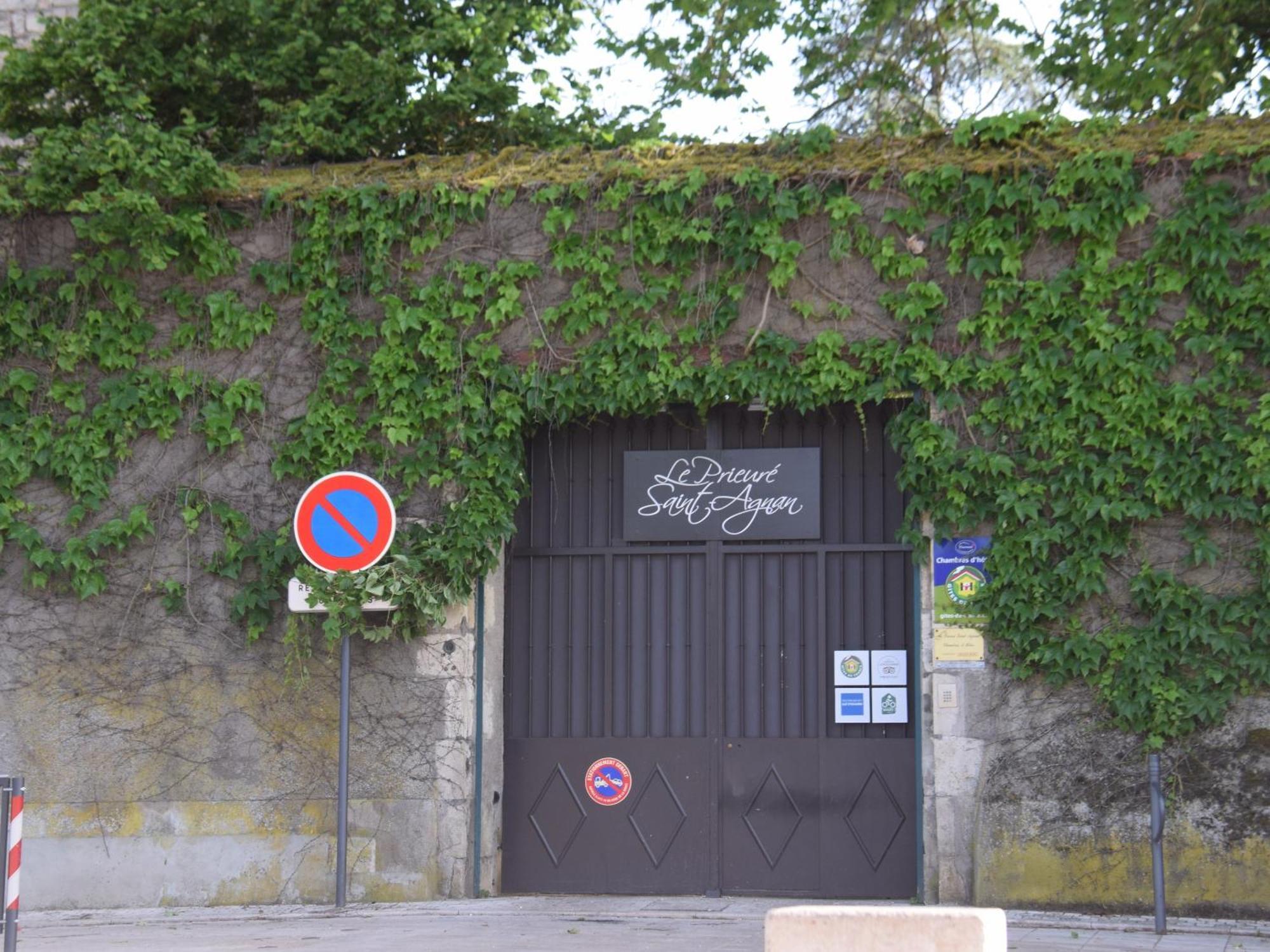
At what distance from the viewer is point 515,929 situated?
8.66 m

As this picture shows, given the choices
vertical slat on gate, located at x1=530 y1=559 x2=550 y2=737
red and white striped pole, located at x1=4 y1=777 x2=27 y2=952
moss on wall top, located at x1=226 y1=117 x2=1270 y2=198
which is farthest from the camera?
vertical slat on gate, located at x1=530 y1=559 x2=550 y2=737

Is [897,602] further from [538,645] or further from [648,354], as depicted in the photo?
[538,645]

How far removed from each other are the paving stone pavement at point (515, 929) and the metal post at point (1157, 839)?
0.12 m

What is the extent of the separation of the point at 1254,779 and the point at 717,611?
131 inches

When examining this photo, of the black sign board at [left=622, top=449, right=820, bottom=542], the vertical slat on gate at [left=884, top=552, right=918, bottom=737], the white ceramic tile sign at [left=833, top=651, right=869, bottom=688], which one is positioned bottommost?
the white ceramic tile sign at [left=833, top=651, right=869, bottom=688]

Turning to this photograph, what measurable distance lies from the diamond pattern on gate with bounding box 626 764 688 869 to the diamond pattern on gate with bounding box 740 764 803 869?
444 mm

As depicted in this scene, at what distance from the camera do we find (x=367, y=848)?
32.4 ft

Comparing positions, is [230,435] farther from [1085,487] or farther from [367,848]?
[1085,487]

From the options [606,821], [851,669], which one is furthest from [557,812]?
[851,669]

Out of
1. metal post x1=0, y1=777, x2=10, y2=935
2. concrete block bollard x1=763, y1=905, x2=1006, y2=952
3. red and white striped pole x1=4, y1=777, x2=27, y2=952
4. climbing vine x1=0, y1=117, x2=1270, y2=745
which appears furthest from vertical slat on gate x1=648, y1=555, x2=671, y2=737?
concrete block bollard x1=763, y1=905, x2=1006, y2=952

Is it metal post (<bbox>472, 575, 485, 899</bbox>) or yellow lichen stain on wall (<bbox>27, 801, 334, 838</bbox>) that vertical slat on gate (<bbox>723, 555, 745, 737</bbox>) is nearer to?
metal post (<bbox>472, 575, 485, 899</bbox>)

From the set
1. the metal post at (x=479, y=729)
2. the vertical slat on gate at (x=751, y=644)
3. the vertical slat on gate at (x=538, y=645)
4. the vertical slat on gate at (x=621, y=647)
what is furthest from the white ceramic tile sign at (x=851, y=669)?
the metal post at (x=479, y=729)

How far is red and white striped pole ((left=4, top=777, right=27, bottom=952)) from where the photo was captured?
688 cm

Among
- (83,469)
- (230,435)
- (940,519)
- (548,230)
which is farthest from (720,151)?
(83,469)
